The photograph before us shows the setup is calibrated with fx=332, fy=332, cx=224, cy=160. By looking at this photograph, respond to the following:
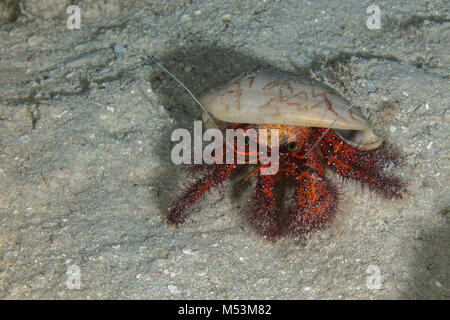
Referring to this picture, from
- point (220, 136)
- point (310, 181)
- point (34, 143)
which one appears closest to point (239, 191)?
point (220, 136)

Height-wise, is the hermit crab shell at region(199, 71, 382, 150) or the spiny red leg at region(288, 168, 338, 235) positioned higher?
the hermit crab shell at region(199, 71, 382, 150)

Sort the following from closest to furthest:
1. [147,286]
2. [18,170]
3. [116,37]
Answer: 1. [147,286]
2. [18,170]
3. [116,37]

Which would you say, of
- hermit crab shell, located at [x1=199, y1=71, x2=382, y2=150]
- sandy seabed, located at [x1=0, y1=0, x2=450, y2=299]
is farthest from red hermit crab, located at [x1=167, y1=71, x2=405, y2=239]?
sandy seabed, located at [x1=0, y1=0, x2=450, y2=299]

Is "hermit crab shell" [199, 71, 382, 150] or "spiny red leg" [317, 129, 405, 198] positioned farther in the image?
"spiny red leg" [317, 129, 405, 198]

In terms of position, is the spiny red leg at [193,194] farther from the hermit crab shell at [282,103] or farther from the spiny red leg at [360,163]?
the spiny red leg at [360,163]

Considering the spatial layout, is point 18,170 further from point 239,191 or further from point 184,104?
point 239,191

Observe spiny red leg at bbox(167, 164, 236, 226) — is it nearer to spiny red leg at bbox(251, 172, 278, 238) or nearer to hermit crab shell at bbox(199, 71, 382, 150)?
spiny red leg at bbox(251, 172, 278, 238)
